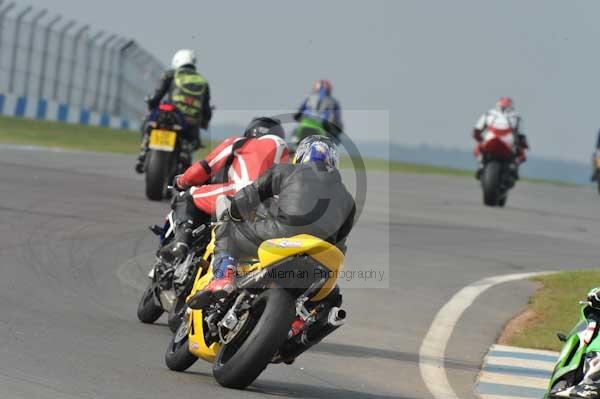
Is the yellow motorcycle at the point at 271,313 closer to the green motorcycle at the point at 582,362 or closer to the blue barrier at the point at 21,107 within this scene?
the green motorcycle at the point at 582,362

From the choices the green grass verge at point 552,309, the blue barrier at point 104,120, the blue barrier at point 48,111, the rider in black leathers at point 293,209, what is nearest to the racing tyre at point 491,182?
the green grass verge at point 552,309

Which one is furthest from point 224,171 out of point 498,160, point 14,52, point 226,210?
point 14,52

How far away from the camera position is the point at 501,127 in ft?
78.3

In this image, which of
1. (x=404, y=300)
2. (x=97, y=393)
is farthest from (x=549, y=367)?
(x=97, y=393)

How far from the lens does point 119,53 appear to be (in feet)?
134

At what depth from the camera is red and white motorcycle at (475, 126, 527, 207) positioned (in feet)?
76.9

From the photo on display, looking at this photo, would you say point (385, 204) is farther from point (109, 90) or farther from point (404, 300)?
point (109, 90)

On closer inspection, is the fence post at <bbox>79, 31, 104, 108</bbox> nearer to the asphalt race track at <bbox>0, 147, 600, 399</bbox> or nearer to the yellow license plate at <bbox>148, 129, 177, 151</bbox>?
the asphalt race track at <bbox>0, 147, 600, 399</bbox>

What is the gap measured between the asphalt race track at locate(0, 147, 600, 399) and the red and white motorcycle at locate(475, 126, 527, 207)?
21.4 inches

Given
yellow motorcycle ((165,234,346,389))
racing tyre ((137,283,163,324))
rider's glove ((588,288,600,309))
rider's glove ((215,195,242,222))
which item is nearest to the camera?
yellow motorcycle ((165,234,346,389))

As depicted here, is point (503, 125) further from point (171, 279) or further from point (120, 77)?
point (120, 77)

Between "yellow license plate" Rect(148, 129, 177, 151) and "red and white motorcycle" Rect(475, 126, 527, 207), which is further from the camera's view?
"red and white motorcycle" Rect(475, 126, 527, 207)

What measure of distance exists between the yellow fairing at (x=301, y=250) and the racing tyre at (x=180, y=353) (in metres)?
0.82

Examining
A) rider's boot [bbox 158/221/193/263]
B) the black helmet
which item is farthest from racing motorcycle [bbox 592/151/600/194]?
rider's boot [bbox 158/221/193/263]
